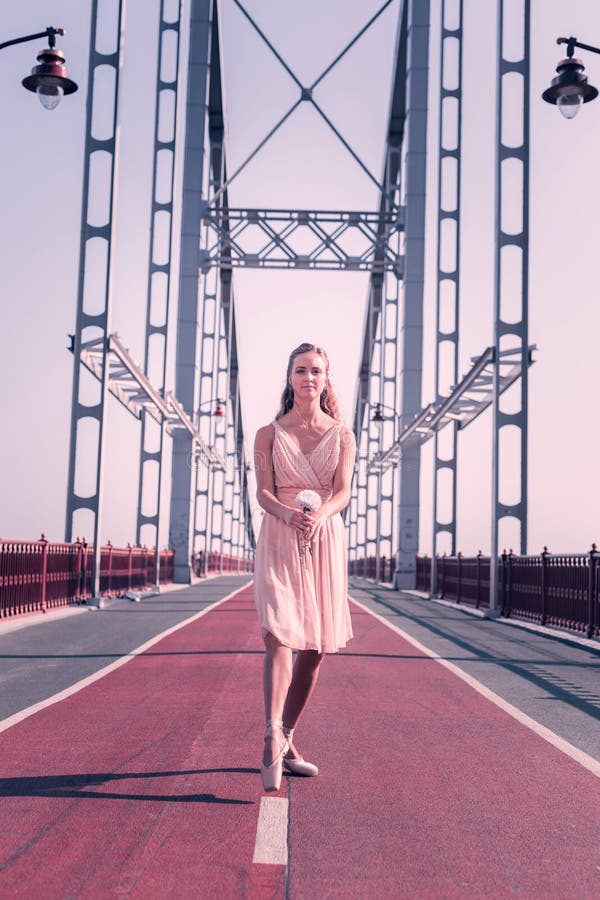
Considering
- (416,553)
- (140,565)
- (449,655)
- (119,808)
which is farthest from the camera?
(416,553)

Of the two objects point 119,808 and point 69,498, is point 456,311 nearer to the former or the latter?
point 69,498

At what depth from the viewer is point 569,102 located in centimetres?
1237

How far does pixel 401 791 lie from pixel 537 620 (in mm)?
12069

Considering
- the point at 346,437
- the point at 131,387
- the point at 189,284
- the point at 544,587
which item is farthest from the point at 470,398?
the point at 346,437

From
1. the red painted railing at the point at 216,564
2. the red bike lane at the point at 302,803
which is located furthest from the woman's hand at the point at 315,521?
the red painted railing at the point at 216,564

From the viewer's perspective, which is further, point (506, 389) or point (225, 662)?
point (506, 389)

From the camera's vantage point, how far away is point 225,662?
9328mm

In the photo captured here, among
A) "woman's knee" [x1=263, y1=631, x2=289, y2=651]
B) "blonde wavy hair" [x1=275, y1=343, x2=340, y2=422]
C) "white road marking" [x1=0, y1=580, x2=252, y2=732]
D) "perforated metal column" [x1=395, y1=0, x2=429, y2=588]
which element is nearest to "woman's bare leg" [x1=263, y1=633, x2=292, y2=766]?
"woman's knee" [x1=263, y1=631, x2=289, y2=651]

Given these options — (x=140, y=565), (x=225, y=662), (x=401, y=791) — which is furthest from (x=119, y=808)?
(x=140, y=565)

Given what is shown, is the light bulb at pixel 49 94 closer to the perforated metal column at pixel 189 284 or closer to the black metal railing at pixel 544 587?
the black metal railing at pixel 544 587

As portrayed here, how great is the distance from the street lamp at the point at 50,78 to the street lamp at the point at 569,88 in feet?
18.8

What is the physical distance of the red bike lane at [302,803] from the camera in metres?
3.17

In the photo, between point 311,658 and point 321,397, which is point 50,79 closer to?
point 321,397

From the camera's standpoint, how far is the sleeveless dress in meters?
4.43
